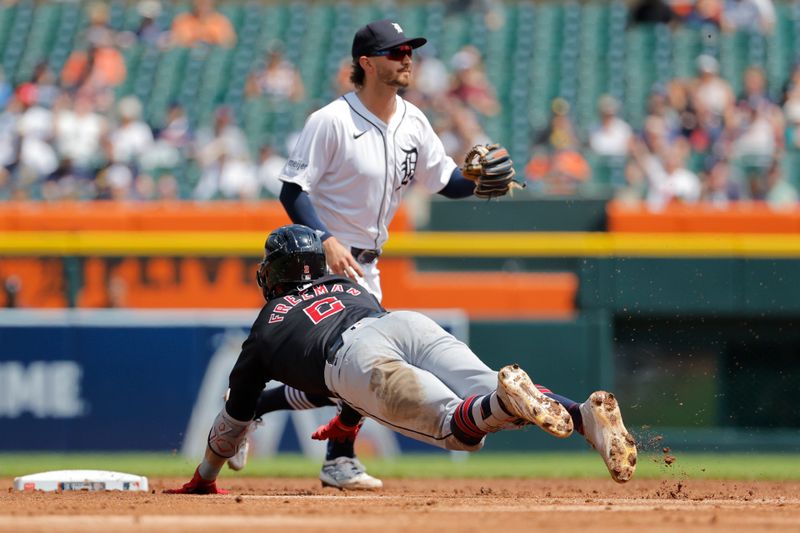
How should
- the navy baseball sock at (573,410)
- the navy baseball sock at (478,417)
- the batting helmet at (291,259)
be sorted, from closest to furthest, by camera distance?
1. the navy baseball sock at (478,417)
2. the navy baseball sock at (573,410)
3. the batting helmet at (291,259)

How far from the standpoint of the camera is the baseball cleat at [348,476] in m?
6.98

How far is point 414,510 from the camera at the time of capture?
5.17m

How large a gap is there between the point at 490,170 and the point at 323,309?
1352 millimetres

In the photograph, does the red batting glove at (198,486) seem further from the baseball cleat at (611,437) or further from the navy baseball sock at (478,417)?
the baseball cleat at (611,437)

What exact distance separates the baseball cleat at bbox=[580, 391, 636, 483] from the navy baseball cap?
213 centimetres

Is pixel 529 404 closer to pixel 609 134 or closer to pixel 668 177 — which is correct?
pixel 668 177

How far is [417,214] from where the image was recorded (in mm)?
10477

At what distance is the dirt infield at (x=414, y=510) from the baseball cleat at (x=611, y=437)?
0.54 ft

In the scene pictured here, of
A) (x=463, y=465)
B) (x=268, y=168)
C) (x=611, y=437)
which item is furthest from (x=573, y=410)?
(x=268, y=168)

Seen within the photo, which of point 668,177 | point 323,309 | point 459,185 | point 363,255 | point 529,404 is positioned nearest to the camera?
point 529,404

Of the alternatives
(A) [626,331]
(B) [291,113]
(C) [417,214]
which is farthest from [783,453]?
(B) [291,113]

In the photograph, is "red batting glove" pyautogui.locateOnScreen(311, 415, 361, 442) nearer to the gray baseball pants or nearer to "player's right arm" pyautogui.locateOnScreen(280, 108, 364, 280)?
"player's right arm" pyautogui.locateOnScreen(280, 108, 364, 280)

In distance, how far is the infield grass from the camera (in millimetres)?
8453

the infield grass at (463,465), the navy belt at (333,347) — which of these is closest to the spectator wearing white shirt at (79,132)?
the infield grass at (463,465)
